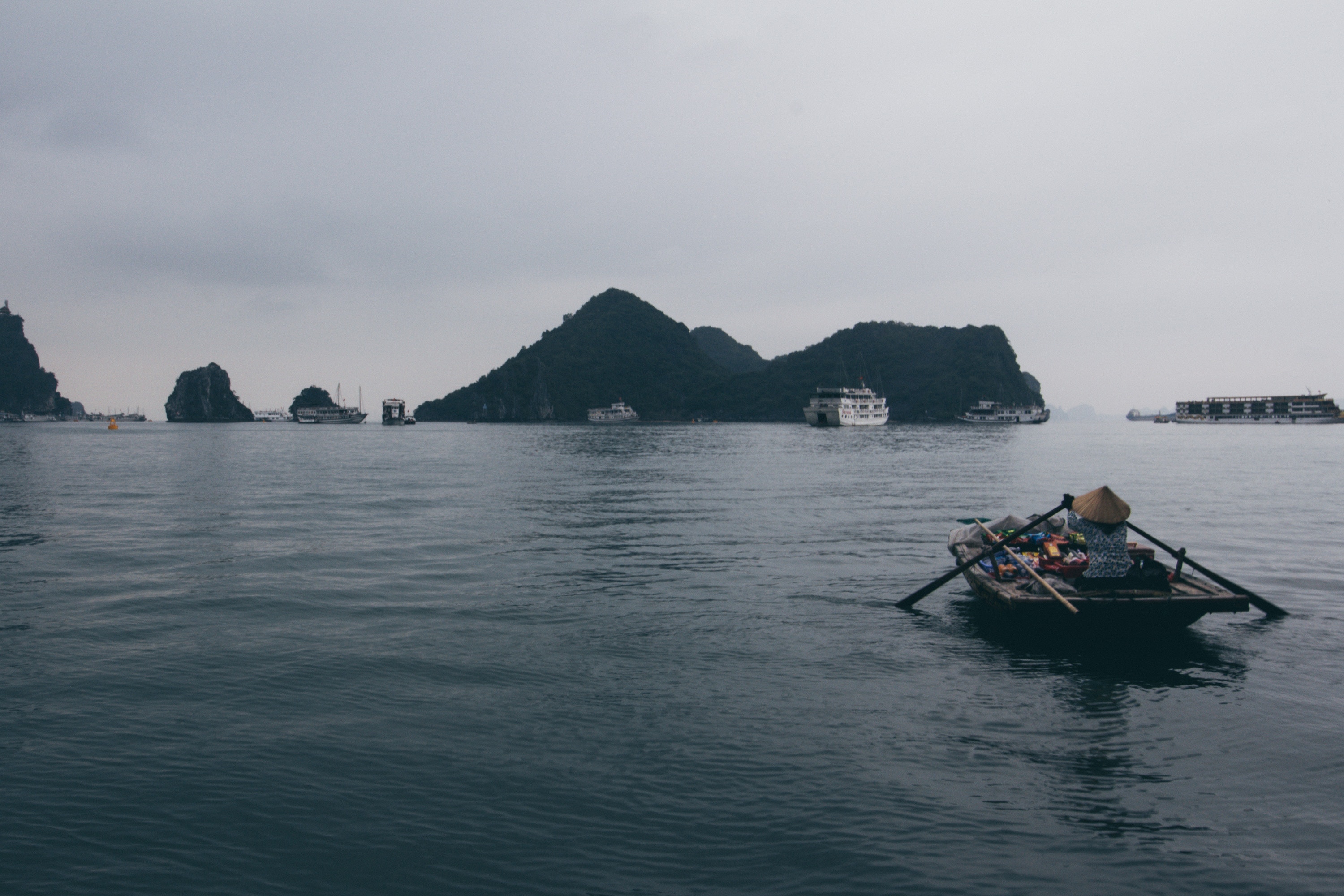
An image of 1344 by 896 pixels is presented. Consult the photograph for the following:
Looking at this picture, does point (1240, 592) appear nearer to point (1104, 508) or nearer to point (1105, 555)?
point (1105, 555)

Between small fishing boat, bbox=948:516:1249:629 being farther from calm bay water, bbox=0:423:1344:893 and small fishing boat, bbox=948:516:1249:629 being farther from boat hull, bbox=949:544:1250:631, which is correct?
calm bay water, bbox=0:423:1344:893

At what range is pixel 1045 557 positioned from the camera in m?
19.4

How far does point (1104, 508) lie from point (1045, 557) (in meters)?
3.82

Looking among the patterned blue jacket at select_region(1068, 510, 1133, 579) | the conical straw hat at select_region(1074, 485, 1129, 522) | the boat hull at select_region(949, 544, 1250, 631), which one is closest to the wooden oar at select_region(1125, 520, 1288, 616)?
the patterned blue jacket at select_region(1068, 510, 1133, 579)

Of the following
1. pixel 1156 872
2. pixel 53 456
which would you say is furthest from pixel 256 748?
pixel 53 456

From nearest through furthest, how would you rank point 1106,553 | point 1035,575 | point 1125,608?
point 1125,608 < point 1106,553 < point 1035,575

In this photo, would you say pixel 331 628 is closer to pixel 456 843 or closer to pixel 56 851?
pixel 56 851

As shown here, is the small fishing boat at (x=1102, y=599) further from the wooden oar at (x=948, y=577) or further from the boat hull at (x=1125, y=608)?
the wooden oar at (x=948, y=577)

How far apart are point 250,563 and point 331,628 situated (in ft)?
33.0

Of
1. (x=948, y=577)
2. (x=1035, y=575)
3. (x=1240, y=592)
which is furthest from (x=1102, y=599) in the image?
(x=1240, y=592)

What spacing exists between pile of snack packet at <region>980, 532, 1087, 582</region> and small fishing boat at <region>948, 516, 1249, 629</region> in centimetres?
4

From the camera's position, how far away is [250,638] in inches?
643

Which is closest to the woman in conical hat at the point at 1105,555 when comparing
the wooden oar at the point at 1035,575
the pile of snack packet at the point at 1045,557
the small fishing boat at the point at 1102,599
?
the small fishing boat at the point at 1102,599

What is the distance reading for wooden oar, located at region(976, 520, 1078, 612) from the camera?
1562 centimetres
